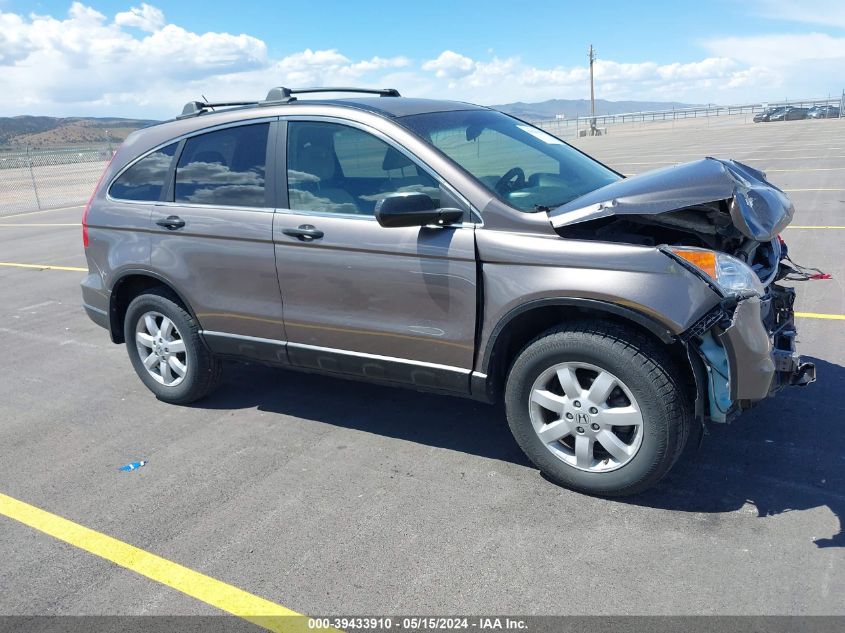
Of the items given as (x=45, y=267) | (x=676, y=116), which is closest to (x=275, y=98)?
(x=45, y=267)

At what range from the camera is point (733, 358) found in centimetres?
313

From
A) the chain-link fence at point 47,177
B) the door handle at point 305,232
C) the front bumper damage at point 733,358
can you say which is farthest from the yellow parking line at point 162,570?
the chain-link fence at point 47,177

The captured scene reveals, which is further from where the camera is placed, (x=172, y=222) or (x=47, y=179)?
(x=47, y=179)

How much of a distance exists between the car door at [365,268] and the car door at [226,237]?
0.13 m

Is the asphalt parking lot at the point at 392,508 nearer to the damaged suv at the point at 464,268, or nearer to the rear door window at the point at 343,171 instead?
the damaged suv at the point at 464,268

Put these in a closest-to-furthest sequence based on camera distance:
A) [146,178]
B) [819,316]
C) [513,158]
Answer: [513,158]
[146,178]
[819,316]

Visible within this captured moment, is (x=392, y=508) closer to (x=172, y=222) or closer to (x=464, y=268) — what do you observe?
(x=464, y=268)

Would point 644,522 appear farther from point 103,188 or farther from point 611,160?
point 611,160

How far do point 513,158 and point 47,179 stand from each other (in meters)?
31.6

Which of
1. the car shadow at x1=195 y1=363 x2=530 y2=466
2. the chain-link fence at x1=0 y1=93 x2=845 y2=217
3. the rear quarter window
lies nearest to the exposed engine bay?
the car shadow at x1=195 y1=363 x2=530 y2=466

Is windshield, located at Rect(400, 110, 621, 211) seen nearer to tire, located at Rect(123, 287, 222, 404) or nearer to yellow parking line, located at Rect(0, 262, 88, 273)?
tire, located at Rect(123, 287, 222, 404)

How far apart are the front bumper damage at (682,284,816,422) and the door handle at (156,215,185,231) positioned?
305 cm

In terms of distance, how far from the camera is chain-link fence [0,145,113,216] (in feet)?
72.0

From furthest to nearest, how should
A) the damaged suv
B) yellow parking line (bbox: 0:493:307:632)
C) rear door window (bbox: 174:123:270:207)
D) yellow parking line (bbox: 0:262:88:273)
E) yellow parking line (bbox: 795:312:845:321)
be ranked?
yellow parking line (bbox: 0:262:88:273) → yellow parking line (bbox: 795:312:845:321) → rear door window (bbox: 174:123:270:207) → the damaged suv → yellow parking line (bbox: 0:493:307:632)
